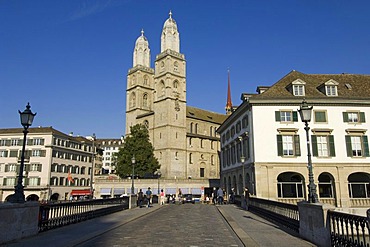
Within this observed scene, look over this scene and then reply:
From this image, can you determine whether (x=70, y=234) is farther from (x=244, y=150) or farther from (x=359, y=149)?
(x=359, y=149)

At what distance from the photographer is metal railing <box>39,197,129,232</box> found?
12.3 metres

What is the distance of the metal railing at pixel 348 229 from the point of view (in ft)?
22.8

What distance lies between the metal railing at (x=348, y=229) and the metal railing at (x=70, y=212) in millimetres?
10167

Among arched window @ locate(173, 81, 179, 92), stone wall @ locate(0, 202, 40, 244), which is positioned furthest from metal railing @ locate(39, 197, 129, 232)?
arched window @ locate(173, 81, 179, 92)

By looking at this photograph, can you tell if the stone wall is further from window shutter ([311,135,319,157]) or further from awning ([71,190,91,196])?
awning ([71,190,91,196])

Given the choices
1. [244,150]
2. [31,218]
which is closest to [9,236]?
[31,218]

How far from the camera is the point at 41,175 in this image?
201ft

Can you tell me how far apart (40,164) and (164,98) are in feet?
98.8

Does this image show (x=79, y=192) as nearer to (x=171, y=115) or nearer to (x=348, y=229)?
(x=171, y=115)

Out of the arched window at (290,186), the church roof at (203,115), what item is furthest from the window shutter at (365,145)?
the church roof at (203,115)

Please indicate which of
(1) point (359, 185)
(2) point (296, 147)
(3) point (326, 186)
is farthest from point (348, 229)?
(1) point (359, 185)

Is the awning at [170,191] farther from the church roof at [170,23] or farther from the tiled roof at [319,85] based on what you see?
the church roof at [170,23]

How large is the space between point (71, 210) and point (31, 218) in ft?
13.0

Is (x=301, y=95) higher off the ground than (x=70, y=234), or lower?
higher
